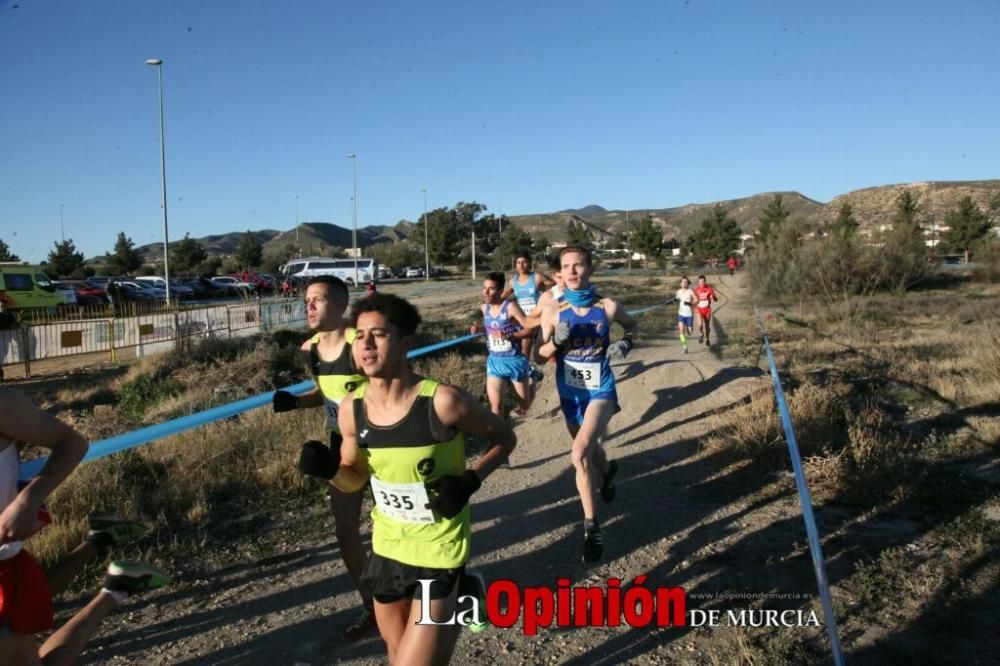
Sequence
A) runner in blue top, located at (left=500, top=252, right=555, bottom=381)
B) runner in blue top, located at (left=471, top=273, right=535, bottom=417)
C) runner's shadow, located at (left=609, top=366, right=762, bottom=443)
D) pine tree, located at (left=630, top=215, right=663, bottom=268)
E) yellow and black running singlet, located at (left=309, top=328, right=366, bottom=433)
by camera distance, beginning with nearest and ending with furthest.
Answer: yellow and black running singlet, located at (left=309, top=328, right=366, bottom=433) < runner in blue top, located at (left=471, top=273, right=535, bottom=417) < runner's shadow, located at (left=609, top=366, right=762, bottom=443) < runner in blue top, located at (left=500, top=252, right=555, bottom=381) < pine tree, located at (left=630, top=215, right=663, bottom=268)

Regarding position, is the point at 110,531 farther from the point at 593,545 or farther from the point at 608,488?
the point at 608,488

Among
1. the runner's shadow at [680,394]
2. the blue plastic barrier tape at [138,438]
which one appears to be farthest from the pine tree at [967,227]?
the blue plastic barrier tape at [138,438]

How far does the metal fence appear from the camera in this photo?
18406 mm

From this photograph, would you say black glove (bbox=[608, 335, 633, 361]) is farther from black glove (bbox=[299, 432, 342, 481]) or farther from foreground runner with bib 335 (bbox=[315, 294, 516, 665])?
black glove (bbox=[299, 432, 342, 481])

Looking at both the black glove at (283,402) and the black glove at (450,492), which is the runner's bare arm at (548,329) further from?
the black glove at (450,492)

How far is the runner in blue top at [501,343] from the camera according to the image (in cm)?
737

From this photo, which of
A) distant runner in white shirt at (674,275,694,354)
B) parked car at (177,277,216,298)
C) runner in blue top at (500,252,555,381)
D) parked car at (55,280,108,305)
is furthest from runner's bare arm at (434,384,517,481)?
parked car at (177,277,216,298)

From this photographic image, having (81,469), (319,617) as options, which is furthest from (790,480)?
(81,469)

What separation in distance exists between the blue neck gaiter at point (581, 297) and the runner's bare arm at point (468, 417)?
226cm

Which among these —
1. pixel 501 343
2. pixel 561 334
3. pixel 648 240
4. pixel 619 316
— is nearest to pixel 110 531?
pixel 561 334

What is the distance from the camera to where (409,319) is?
9.66ft

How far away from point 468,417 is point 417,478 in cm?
30

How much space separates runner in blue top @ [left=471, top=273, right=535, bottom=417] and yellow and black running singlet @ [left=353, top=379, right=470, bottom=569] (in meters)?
4.45

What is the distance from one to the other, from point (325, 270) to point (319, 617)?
5449 centimetres
